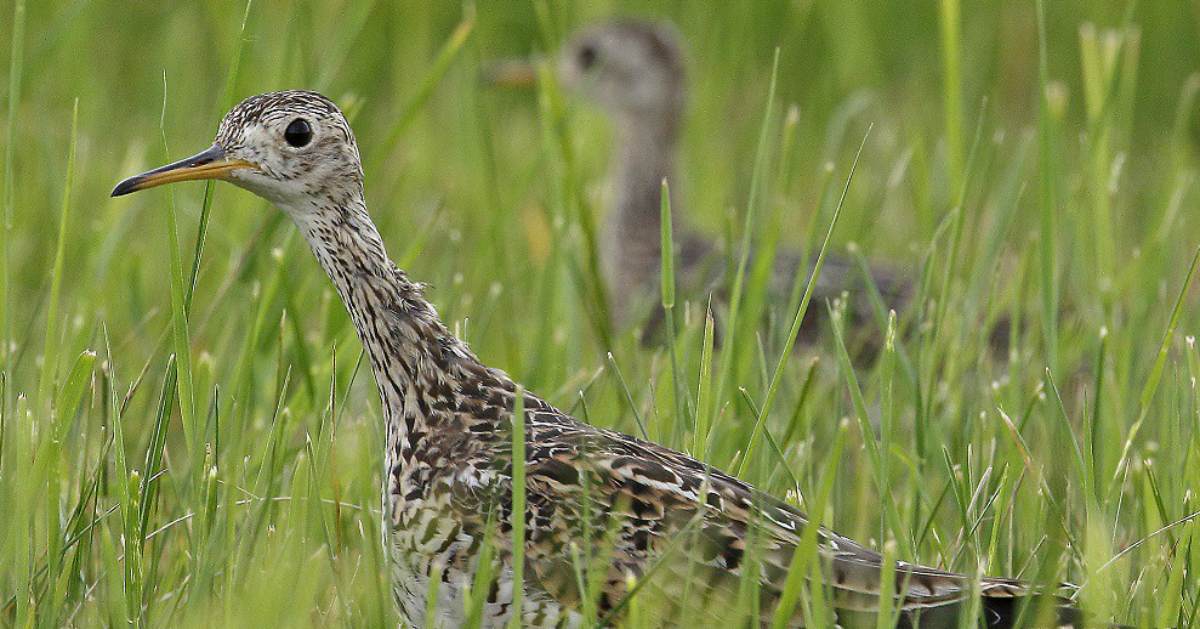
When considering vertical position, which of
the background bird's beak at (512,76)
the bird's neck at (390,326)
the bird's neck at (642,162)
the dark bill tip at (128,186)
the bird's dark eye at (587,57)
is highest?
the bird's dark eye at (587,57)

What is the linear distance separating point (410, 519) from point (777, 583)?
0.73 meters

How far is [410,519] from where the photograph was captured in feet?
11.0

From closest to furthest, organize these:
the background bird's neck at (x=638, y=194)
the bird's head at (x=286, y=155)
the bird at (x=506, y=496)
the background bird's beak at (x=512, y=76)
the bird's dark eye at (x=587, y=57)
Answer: the bird at (x=506, y=496) → the bird's head at (x=286, y=155) → the background bird's neck at (x=638, y=194) → the background bird's beak at (x=512, y=76) → the bird's dark eye at (x=587, y=57)

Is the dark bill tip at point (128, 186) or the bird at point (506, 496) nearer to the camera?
the bird at point (506, 496)

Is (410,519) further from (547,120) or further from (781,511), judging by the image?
(547,120)

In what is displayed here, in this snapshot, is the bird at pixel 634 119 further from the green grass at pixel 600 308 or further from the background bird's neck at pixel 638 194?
the green grass at pixel 600 308

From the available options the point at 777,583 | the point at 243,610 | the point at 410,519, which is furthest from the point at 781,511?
the point at 243,610

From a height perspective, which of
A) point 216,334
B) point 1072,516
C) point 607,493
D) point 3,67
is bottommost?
point 1072,516

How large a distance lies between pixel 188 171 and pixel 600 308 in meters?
1.72

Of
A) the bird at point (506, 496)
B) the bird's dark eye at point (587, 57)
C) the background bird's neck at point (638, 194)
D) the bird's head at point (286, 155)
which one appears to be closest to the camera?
the bird at point (506, 496)

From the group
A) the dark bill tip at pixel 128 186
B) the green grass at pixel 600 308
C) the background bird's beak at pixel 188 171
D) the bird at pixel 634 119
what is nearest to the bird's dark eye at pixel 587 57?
the bird at pixel 634 119

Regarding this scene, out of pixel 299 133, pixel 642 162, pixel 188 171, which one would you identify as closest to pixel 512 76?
pixel 642 162

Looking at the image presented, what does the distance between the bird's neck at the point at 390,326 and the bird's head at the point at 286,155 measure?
0.05m

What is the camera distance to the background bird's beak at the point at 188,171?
11.1 ft
